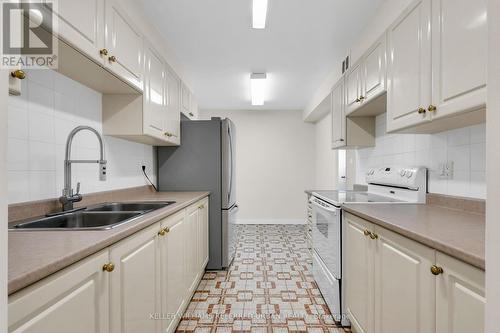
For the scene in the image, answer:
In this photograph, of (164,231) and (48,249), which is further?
(164,231)

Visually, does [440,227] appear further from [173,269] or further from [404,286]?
[173,269]

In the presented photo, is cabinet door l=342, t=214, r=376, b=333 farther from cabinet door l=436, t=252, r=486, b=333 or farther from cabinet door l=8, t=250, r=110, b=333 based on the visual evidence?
cabinet door l=8, t=250, r=110, b=333

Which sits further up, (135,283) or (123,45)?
(123,45)

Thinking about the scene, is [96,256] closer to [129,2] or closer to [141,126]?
[141,126]

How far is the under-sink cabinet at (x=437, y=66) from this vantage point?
1.22 m

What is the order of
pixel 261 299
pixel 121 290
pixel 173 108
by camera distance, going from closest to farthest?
pixel 121 290, pixel 261 299, pixel 173 108

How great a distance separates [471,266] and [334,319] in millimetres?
1496

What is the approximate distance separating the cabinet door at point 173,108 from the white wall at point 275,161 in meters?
2.83

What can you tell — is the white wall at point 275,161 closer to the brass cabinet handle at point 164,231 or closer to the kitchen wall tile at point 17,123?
the brass cabinet handle at point 164,231

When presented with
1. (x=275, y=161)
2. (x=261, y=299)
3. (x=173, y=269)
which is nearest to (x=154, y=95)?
(x=173, y=269)

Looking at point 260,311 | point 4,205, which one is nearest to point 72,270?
point 4,205

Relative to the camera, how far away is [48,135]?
1.59 metres

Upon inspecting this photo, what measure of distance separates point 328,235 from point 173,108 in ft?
6.42

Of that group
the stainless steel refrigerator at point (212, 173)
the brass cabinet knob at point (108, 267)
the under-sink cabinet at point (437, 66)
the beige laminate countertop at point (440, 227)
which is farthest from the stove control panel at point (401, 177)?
the brass cabinet knob at point (108, 267)
